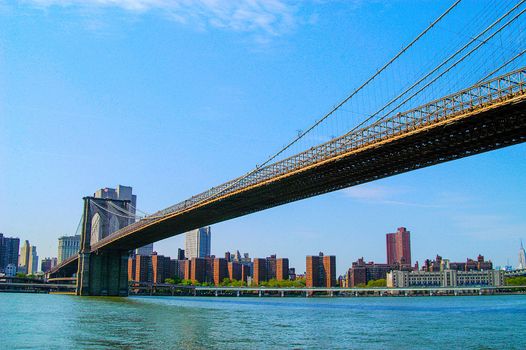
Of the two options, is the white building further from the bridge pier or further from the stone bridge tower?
the bridge pier

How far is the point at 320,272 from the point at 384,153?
12691 cm

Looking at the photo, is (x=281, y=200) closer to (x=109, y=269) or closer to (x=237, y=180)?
(x=237, y=180)

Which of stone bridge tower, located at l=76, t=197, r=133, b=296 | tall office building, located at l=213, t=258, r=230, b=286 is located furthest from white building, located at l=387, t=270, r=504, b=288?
stone bridge tower, located at l=76, t=197, r=133, b=296

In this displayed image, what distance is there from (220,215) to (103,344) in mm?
36219

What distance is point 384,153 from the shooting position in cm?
3638

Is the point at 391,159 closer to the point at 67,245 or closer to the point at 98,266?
the point at 98,266

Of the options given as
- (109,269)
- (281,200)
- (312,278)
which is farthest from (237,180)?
(312,278)

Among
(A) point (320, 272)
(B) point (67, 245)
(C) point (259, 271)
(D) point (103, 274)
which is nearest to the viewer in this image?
(D) point (103, 274)

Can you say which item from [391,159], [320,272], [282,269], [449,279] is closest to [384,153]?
[391,159]

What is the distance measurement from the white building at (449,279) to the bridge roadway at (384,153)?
133 meters

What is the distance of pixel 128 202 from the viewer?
311 feet

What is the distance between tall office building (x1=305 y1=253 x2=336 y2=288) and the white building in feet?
105

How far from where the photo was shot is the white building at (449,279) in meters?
182

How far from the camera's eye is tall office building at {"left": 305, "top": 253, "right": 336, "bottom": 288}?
15688 cm
